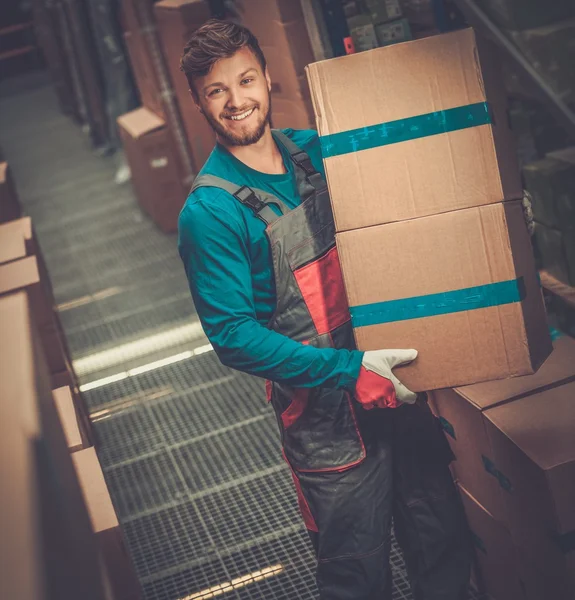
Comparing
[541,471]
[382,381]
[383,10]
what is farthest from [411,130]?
[383,10]

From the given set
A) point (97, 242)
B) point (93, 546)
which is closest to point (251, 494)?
point (93, 546)

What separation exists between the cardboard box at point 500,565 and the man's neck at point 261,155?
4.15 feet

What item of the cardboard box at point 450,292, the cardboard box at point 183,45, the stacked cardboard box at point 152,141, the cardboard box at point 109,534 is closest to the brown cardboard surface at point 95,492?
the cardboard box at point 109,534

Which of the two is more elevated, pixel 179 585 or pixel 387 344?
pixel 387 344

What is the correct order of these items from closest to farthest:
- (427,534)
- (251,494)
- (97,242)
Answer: (427,534) → (251,494) → (97,242)

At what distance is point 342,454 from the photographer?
7.92ft

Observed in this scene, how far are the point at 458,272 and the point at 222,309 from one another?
1.94 ft

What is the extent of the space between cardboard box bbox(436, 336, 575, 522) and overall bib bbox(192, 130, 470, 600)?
0.14 metres

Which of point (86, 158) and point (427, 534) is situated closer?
point (427, 534)

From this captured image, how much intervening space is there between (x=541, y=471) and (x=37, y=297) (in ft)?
8.41

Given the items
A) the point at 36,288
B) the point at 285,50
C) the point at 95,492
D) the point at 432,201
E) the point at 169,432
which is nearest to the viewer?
the point at 432,201

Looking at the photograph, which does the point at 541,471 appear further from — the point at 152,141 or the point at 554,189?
the point at 152,141

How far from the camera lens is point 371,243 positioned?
2164mm

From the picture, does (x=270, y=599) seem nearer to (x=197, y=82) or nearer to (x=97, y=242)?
(x=197, y=82)
